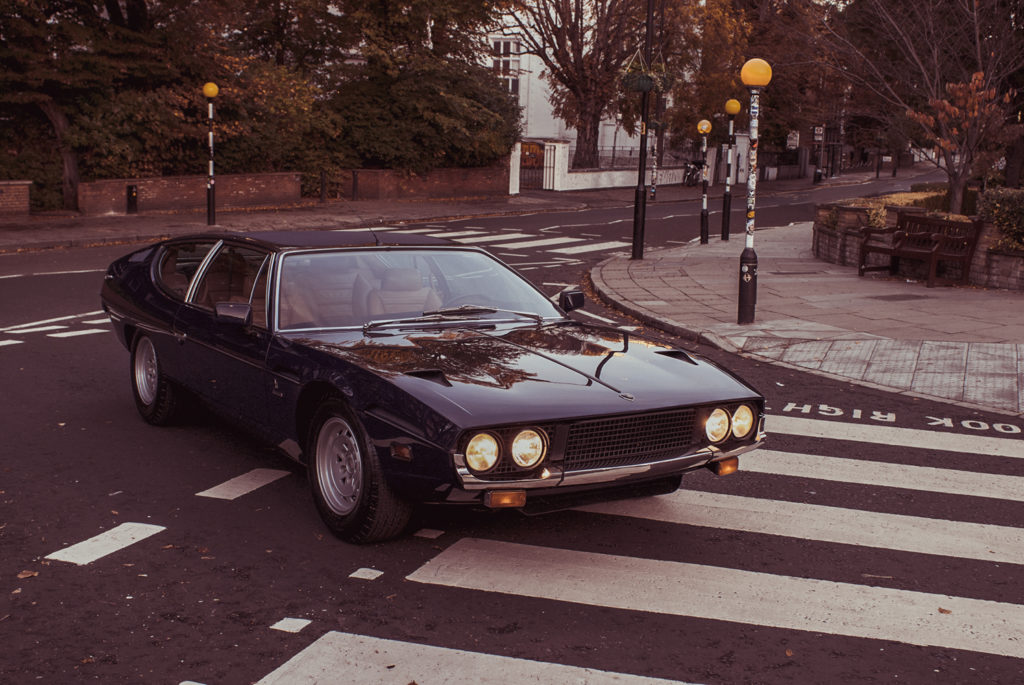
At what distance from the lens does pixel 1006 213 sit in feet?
53.8

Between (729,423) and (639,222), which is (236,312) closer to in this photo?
(729,423)

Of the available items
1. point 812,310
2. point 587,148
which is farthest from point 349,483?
point 587,148

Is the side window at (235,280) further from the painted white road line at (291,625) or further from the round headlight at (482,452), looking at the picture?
the painted white road line at (291,625)

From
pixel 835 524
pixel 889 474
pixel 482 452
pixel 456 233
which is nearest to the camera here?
pixel 482 452

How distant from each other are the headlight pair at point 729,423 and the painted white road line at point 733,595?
0.67 meters

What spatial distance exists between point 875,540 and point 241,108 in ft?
94.1

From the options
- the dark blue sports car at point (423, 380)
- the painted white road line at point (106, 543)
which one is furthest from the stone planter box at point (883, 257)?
the painted white road line at point (106, 543)

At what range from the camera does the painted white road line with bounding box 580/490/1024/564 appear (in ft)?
19.9

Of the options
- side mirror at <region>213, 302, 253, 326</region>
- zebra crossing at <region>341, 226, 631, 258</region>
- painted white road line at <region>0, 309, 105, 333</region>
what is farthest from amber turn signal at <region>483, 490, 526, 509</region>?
zebra crossing at <region>341, 226, 631, 258</region>

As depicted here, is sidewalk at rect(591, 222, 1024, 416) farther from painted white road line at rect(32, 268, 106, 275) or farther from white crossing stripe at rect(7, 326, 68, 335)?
painted white road line at rect(32, 268, 106, 275)

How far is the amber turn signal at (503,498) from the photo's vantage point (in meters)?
5.21

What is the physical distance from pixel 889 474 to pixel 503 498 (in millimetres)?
3413

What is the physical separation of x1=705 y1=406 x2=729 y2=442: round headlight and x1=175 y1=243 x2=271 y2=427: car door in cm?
253

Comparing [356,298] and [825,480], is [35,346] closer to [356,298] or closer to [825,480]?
[356,298]
